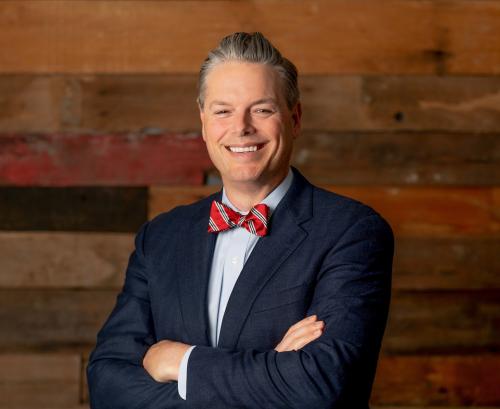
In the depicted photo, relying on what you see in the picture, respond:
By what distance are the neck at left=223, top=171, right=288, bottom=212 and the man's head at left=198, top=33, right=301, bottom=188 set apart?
0.12 ft

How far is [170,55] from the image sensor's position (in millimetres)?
3275

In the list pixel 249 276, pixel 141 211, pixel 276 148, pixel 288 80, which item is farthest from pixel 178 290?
pixel 141 211

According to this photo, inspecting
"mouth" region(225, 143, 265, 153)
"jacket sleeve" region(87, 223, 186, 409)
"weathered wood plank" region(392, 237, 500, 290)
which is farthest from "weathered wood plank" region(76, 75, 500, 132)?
"mouth" region(225, 143, 265, 153)

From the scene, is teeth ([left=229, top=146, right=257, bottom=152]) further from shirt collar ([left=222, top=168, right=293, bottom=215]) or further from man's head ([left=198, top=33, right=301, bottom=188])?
shirt collar ([left=222, top=168, right=293, bottom=215])

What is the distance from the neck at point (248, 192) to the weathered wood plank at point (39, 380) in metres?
1.43

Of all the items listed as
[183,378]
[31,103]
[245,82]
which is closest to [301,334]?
[183,378]

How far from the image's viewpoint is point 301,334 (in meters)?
1.93

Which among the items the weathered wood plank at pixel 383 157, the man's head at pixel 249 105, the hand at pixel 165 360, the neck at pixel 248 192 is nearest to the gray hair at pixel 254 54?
the man's head at pixel 249 105

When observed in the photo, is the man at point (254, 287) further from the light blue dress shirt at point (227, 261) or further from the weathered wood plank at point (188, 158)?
the weathered wood plank at point (188, 158)

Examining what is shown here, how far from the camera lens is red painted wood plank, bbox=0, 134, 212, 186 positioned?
3.29 metres

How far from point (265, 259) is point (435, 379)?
60.6 inches

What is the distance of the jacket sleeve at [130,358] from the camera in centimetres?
203

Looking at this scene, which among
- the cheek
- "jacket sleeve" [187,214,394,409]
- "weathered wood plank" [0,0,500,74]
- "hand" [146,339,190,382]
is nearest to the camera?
"jacket sleeve" [187,214,394,409]

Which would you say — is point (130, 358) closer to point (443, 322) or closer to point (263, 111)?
point (263, 111)
